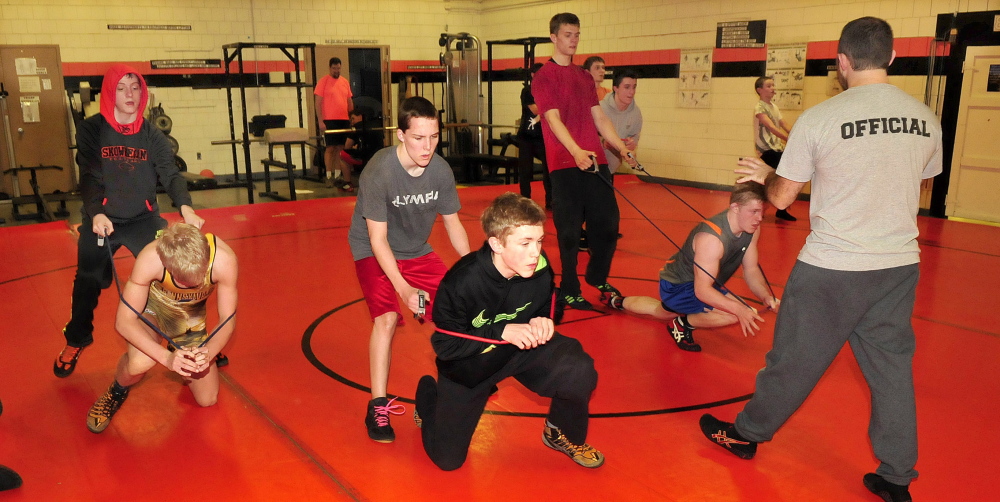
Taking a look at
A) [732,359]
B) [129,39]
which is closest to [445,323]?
[732,359]

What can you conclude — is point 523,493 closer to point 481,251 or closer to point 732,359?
point 481,251

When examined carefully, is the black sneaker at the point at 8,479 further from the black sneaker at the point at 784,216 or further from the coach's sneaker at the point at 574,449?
the black sneaker at the point at 784,216

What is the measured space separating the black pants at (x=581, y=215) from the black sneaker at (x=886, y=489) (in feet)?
8.11

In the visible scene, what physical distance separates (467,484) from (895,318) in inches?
66.1

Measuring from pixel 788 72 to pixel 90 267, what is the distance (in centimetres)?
883

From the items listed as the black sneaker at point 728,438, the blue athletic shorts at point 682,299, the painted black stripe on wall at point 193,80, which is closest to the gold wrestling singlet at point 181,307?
the black sneaker at point 728,438

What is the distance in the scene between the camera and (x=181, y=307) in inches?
136

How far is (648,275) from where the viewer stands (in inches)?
240

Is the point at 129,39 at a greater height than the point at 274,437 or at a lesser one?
greater

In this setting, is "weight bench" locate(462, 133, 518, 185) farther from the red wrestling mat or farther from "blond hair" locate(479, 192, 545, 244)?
"blond hair" locate(479, 192, 545, 244)

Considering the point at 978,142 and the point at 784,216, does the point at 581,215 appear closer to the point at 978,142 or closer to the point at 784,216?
the point at 784,216

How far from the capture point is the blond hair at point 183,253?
3.04 meters

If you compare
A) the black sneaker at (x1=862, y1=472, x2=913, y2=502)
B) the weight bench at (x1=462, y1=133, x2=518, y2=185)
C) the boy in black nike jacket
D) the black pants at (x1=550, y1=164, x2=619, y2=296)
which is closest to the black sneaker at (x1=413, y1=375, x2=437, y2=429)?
the boy in black nike jacket

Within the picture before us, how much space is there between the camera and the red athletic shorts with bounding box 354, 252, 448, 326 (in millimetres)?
3268
